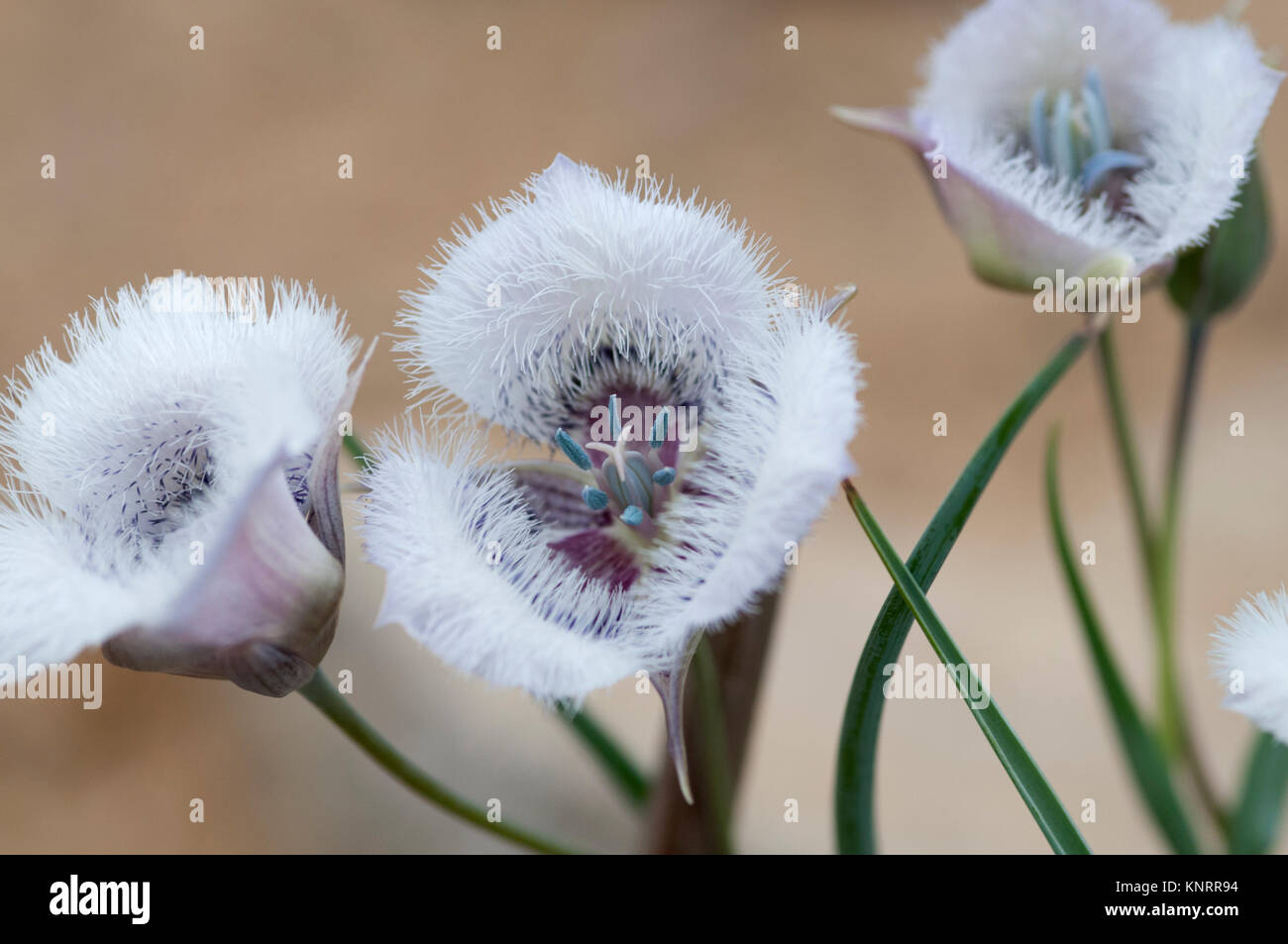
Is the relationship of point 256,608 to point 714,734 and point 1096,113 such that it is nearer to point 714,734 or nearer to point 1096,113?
point 714,734

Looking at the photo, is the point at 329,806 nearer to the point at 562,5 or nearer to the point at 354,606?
the point at 354,606

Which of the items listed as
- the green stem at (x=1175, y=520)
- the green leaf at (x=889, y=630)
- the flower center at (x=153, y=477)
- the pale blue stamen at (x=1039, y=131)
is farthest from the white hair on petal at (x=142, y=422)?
the green stem at (x=1175, y=520)

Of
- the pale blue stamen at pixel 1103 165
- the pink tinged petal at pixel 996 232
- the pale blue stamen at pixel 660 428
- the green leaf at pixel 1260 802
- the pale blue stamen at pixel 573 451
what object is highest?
the pale blue stamen at pixel 1103 165

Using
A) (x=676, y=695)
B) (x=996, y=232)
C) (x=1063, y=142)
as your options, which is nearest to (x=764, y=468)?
(x=676, y=695)

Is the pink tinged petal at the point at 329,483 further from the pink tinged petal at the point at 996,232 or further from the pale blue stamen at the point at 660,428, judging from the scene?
the pink tinged petal at the point at 996,232

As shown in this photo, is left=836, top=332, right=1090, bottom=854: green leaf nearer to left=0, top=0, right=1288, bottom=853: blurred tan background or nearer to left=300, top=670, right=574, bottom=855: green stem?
left=300, top=670, right=574, bottom=855: green stem

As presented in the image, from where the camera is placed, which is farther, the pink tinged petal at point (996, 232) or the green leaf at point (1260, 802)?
the green leaf at point (1260, 802)

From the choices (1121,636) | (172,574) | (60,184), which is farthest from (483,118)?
(172,574)

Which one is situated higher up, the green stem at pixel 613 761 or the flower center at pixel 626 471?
the flower center at pixel 626 471
